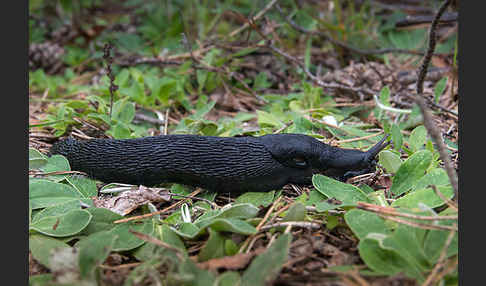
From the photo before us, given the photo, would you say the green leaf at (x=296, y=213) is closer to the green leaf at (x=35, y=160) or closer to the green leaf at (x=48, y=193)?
the green leaf at (x=48, y=193)

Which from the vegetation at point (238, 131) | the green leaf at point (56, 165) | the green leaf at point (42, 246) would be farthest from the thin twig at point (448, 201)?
the green leaf at point (56, 165)

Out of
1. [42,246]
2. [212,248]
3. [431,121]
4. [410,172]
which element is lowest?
[42,246]

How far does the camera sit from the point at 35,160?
2387mm

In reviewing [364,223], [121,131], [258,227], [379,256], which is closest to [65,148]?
[121,131]

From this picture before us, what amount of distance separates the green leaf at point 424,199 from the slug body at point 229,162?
480 millimetres

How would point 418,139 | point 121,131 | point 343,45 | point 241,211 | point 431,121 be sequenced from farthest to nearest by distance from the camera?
point 343,45 → point 121,131 → point 418,139 → point 241,211 → point 431,121

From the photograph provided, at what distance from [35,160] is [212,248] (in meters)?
1.37

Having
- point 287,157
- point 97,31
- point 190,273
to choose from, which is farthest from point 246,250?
point 97,31

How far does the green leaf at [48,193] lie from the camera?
201 centimetres

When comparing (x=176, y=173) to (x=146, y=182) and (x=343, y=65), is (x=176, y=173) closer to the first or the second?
(x=146, y=182)

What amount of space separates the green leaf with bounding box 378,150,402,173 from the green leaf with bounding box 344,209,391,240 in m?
0.56

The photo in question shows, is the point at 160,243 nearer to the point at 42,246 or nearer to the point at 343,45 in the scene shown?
the point at 42,246

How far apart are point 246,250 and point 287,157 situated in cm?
78

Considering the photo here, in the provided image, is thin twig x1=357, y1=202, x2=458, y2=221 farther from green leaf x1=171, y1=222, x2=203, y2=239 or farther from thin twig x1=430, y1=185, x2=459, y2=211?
green leaf x1=171, y1=222, x2=203, y2=239
